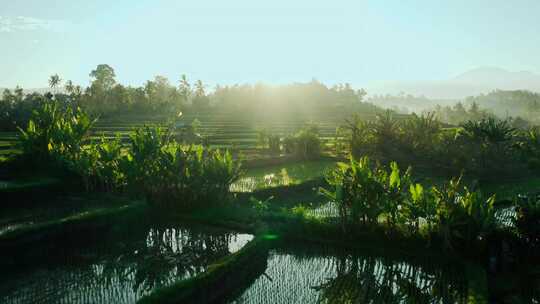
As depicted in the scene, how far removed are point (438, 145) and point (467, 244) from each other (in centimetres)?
1389

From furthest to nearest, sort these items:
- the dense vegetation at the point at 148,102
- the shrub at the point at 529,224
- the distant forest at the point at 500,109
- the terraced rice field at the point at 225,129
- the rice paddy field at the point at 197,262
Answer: the distant forest at the point at 500,109 < the dense vegetation at the point at 148,102 < the terraced rice field at the point at 225,129 < the shrub at the point at 529,224 < the rice paddy field at the point at 197,262

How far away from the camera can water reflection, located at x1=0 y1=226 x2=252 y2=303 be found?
869 cm

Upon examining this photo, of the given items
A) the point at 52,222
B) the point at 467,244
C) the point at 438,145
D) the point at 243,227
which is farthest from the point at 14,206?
the point at 438,145

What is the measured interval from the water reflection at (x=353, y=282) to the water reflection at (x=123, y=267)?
1714 millimetres

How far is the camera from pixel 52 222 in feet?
38.1

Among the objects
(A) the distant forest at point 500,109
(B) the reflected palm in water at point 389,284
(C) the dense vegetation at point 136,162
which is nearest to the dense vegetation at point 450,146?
(C) the dense vegetation at point 136,162

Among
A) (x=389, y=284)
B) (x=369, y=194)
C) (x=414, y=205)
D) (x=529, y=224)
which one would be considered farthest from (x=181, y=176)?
(x=529, y=224)

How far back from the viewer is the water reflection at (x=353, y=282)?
8.78m

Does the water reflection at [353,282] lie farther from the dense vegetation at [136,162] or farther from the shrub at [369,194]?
the dense vegetation at [136,162]

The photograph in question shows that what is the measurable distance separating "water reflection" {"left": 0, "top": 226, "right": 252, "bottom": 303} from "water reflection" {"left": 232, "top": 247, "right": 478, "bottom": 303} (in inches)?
67.5

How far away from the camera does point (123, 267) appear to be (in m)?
10.1

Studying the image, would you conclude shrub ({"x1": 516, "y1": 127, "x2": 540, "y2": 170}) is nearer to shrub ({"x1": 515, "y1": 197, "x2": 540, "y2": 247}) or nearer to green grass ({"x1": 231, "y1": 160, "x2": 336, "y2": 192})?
green grass ({"x1": 231, "y1": 160, "x2": 336, "y2": 192})

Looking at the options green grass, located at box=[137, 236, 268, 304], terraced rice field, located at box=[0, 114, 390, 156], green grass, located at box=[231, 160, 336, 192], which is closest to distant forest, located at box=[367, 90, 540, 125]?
terraced rice field, located at box=[0, 114, 390, 156]

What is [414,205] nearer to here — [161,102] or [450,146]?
[450,146]
